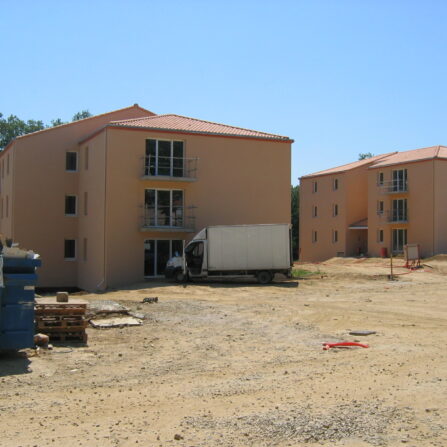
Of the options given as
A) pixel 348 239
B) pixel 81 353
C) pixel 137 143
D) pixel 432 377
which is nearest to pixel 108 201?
pixel 137 143

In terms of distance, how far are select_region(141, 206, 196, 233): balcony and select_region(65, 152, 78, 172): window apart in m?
7.41

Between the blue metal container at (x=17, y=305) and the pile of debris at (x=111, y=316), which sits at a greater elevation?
the blue metal container at (x=17, y=305)

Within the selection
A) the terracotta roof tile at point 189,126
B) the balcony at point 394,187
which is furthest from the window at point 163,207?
the balcony at point 394,187

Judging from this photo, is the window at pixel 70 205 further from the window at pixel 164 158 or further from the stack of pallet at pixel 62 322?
the stack of pallet at pixel 62 322

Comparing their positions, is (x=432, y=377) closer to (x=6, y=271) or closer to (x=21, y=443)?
(x=21, y=443)

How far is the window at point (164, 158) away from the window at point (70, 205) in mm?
7209

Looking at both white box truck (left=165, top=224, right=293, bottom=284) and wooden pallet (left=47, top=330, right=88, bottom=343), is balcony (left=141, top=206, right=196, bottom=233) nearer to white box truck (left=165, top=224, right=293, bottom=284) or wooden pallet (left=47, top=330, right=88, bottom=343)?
white box truck (left=165, top=224, right=293, bottom=284)

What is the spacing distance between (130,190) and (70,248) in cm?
733

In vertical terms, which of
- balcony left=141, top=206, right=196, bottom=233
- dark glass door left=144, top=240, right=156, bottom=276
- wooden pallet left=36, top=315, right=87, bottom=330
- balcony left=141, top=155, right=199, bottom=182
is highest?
balcony left=141, top=155, right=199, bottom=182

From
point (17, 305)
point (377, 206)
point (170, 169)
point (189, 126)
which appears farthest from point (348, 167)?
point (17, 305)

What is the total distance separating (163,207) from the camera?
3016 cm

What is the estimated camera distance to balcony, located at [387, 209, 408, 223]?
149ft

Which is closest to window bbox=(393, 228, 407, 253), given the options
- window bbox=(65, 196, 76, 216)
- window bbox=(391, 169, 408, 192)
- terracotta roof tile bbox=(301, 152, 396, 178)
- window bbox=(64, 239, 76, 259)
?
window bbox=(391, 169, 408, 192)

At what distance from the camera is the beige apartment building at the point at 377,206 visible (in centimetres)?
4269
